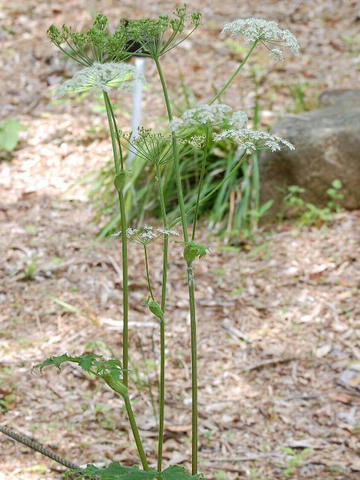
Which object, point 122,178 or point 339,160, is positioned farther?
point 339,160

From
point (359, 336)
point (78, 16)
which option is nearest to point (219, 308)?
point (359, 336)

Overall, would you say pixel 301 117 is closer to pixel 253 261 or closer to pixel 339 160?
pixel 339 160

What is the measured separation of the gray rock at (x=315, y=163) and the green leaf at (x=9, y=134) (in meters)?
1.92

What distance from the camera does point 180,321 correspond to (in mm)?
4039

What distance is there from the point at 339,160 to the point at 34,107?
2.73 meters

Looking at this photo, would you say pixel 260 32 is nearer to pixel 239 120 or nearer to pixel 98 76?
pixel 239 120

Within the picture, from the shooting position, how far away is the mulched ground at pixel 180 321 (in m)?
3.02

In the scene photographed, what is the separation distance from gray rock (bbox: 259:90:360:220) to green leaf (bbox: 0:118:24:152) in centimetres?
192

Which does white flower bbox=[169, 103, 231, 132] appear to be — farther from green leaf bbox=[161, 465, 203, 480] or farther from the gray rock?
the gray rock

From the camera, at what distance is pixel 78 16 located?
7.08 m

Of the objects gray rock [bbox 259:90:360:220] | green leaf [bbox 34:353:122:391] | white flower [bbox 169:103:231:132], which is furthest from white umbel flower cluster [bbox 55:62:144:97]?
gray rock [bbox 259:90:360:220]

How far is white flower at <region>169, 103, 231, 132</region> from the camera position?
5.15 ft

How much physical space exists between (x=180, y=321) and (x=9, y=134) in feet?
7.81

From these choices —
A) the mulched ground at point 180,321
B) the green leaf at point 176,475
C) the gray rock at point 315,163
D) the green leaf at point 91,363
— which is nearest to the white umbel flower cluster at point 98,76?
the green leaf at point 91,363
